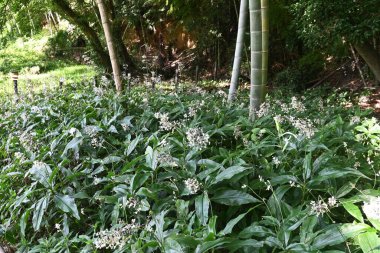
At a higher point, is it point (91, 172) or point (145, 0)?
point (145, 0)

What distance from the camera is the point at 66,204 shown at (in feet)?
5.88

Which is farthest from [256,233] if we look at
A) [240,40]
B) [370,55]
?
[370,55]

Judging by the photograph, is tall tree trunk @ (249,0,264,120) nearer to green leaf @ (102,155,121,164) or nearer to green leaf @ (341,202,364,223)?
green leaf @ (102,155,121,164)

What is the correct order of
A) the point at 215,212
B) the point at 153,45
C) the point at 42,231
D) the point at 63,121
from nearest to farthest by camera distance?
the point at 215,212 → the point at 42,231 → the point at 63,121 → the point at 153,45

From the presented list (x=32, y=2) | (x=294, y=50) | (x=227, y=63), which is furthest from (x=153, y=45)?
(x=294, y=50)

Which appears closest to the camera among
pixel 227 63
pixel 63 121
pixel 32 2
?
pixel 63 121

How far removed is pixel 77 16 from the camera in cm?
800

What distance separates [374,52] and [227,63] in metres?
4.66

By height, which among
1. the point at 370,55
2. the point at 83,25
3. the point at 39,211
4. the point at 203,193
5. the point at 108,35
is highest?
the point at 83,25

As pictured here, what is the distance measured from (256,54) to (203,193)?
5.22ft

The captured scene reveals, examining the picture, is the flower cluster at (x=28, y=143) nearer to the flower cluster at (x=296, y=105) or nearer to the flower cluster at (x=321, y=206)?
the flower cluster at (x=296, y=105)

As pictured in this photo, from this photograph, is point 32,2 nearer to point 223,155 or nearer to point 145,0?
point 145,0

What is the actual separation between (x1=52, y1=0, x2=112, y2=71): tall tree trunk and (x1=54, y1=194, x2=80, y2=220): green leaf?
6735 millimetres

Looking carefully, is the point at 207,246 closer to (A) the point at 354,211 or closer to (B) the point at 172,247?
(B) the point at 172,247
